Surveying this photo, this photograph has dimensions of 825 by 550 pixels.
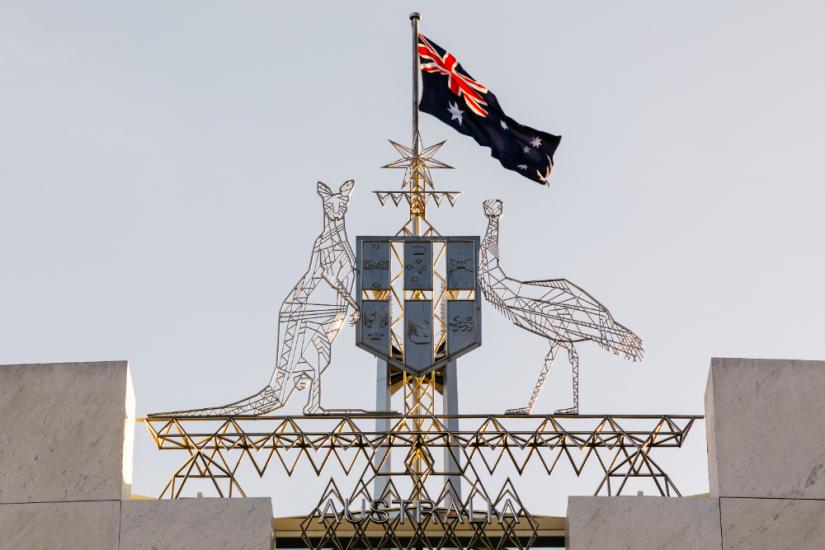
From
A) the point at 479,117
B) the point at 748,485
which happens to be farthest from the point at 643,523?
the point at 479,117

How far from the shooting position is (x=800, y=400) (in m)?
35.5

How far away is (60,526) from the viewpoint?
3494cm

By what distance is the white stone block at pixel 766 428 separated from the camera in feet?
115

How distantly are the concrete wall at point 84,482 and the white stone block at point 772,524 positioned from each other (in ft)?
21.7

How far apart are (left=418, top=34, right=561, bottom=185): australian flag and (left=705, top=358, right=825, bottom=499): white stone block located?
712 centimetres

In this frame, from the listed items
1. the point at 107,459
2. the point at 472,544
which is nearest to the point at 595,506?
the point at 472,544

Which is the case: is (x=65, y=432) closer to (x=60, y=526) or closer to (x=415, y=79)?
(x=60, y=526)

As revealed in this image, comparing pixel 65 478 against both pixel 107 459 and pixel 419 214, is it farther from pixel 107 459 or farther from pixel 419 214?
pixel 419 214

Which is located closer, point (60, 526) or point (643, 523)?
point (60, 526)

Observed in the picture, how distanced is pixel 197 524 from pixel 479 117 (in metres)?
9.92

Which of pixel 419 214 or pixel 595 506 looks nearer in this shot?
pixel 595 506

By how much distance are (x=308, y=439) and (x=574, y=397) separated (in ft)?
13.7

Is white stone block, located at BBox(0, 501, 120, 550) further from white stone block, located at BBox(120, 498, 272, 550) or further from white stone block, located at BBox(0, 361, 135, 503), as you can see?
white stone block, located at BBox(120, 498, 272, 550)

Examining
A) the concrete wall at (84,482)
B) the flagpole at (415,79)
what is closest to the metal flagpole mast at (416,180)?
the flagpole at (415,79)
